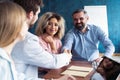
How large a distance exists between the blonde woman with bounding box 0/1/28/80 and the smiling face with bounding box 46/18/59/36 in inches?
45.0

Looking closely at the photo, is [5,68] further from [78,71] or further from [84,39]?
[84,39]

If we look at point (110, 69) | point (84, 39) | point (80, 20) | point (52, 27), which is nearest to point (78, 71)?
point (110, 69)

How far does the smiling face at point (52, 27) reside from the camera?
7.50 feet

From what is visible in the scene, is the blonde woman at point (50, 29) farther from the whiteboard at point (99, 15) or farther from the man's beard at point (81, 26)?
the whiteboard at point (99, 15)

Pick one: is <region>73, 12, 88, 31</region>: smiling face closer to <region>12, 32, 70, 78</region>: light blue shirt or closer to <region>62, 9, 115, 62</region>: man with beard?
<region>62, 9, 115, 62</region>: man with beard

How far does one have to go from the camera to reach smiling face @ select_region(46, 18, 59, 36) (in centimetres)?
229

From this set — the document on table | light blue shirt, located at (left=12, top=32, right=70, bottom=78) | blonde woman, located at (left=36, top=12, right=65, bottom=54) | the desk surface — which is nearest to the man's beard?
blonde woman, located at (left=36, top=12, right=65, bottom=54)

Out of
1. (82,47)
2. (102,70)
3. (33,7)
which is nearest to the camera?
(102,70)

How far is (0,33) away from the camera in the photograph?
1093 mm

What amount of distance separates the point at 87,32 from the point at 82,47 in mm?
201

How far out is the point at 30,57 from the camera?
1555 millimetres

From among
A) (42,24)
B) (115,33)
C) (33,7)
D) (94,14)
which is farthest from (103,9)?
(33,7)

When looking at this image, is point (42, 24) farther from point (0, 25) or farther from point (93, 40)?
point (0, 25)

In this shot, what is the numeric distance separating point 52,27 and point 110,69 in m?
1.01
